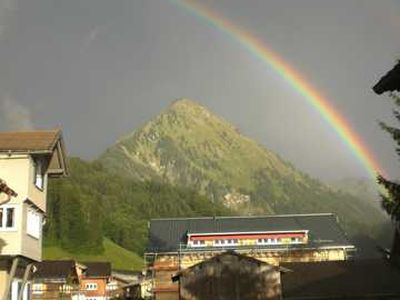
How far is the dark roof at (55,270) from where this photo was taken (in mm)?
79312

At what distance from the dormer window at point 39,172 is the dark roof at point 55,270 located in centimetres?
4119

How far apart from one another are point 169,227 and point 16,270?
1811 inches

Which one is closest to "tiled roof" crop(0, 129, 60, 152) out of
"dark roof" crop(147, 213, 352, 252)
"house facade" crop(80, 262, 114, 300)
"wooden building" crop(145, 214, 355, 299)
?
"wooden building" crop(145, 214, 355, 299)

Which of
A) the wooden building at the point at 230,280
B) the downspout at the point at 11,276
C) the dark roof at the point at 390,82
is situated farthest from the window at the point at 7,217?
the dark roof at the point at 390,82

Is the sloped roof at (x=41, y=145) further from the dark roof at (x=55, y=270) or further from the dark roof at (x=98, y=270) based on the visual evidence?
the dark roof at (x=98, y=270)

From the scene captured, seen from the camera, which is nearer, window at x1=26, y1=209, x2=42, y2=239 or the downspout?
the downspout

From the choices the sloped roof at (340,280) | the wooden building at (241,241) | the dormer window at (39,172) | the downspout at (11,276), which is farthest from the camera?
the wooden building at (241,241)

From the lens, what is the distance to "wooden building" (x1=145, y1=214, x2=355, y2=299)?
2931 inches

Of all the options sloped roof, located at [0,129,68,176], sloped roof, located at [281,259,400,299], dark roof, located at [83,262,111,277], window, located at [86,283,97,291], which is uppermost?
sloped roof, located at [0,129,68,176]

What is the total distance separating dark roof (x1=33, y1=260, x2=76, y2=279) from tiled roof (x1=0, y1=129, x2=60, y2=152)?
140 feet

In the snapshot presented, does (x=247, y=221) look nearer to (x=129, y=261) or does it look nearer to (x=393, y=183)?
(x=393, y=183)

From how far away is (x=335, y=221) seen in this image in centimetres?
8462

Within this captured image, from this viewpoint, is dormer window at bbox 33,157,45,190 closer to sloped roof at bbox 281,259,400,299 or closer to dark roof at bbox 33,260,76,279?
sloped roof at bbox 281,259,400,299

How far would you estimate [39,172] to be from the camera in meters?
39.7
